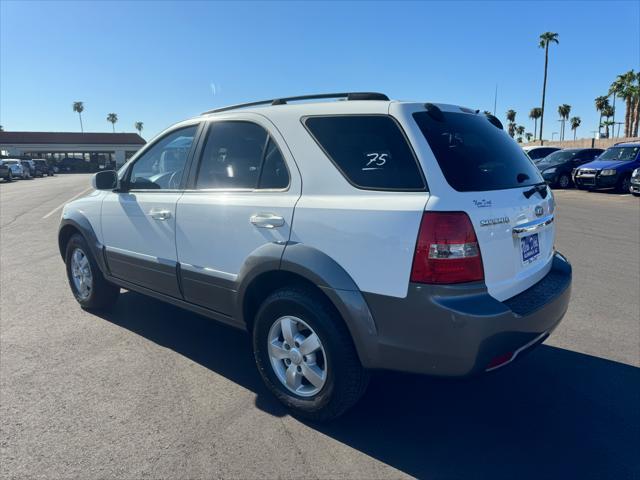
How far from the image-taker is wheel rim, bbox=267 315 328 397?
2779 mm

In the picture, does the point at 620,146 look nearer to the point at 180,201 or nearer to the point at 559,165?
the point at 559,165

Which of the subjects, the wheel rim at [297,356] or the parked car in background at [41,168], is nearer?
the wheel rim at [297,356]

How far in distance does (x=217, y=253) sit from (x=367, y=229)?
125 cm

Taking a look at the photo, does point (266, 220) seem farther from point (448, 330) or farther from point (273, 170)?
point (448, 330)

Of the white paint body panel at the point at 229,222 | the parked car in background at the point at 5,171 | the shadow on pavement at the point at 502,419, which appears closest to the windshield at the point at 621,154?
the shadow on pavement at the point at 502,419

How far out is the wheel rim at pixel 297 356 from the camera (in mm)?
2779

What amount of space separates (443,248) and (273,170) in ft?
4.09

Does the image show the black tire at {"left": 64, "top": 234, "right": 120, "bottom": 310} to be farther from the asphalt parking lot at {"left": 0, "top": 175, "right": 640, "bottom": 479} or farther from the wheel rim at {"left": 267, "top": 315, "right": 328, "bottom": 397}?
the wheel rim at {"left": 267, "top": 315, "right": 328, "bottom": 397}

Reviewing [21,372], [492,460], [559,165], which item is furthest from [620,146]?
[21,372]

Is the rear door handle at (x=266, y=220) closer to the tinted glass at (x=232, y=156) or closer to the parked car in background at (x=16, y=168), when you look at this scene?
the tinted glass at (x=232, y=156)

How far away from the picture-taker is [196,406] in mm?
3078

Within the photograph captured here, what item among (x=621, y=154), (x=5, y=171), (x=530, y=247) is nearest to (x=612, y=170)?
(x=621, y=154)

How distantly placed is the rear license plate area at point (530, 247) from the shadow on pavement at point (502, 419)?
2.90ft

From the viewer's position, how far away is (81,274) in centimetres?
488
